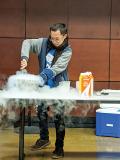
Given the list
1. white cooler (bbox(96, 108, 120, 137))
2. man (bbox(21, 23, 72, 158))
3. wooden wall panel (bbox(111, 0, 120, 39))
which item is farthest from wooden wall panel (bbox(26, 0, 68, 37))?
man (bbox(21, 23, 72, 158))

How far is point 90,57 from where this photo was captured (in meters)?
5.95

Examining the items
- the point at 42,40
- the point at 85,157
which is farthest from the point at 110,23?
the point at 85,157

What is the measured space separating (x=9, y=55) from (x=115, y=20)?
1.53m

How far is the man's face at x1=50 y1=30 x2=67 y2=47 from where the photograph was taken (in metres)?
4.15

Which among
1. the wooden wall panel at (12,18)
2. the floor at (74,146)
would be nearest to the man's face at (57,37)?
the floor at (74,146)

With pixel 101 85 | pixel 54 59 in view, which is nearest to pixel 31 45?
pixel 54 59

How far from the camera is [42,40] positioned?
173 inches

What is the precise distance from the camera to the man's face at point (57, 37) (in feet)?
13.6

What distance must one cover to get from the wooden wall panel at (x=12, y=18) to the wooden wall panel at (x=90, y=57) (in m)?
0.74

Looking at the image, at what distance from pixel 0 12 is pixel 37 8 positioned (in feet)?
1.65

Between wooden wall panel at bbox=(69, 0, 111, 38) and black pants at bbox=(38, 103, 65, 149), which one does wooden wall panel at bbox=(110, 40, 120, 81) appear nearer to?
wooden wall panel at bbox=(69, 0, 111, 38)

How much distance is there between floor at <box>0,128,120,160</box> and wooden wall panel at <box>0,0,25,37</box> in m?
1.32

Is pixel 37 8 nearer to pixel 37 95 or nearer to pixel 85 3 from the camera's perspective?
pixel 85 3

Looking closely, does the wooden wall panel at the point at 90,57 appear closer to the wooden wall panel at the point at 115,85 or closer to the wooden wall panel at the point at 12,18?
the wooden wall panel at the point at 115,85
